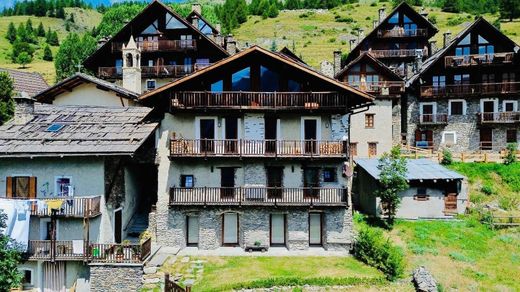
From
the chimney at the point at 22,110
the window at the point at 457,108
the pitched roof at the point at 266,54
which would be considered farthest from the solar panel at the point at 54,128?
the window at the point at 457,108

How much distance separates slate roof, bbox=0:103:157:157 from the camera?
84.6ft

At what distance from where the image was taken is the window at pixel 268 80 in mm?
30062

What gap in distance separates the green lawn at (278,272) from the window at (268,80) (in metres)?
10.3

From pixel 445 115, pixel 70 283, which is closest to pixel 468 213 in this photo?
pixel 445 115

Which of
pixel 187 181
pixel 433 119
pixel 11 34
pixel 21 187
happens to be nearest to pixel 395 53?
pixel 433 119

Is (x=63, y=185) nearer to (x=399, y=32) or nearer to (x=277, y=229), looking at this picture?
(x=277, y=229)

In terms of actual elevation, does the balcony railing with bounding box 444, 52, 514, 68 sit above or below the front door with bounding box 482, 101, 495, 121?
above

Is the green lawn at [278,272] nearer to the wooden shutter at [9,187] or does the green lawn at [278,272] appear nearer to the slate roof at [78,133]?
the slate roof at [78,133]

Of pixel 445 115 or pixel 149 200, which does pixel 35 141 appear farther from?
pixel 445 115

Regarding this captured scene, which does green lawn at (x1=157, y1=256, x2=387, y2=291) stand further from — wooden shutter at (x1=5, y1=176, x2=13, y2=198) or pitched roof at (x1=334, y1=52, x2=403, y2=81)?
pitched roof at (x1=334, y1=52, x2=403, y2=81)

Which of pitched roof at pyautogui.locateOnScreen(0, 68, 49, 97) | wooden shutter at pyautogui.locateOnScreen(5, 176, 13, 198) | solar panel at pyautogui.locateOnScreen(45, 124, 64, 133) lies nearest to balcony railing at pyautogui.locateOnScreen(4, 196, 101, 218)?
wooden shutter at pyautogui.locateOnScreen(5, 176, 13, 198)

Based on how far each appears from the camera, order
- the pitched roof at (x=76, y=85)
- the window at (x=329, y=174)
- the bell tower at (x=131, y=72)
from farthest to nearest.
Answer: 1. the bell tower at (x=131, y=72)
2. the pitched roof at (x=76, y=85)
3. the window at (x=329, y=174)

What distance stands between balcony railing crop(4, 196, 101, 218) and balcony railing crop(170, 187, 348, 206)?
16.7 ft

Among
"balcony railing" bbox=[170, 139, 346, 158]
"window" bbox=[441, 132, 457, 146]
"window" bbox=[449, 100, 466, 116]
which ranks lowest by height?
"balcony railing" bbox=[170, 139, 346, 158]
